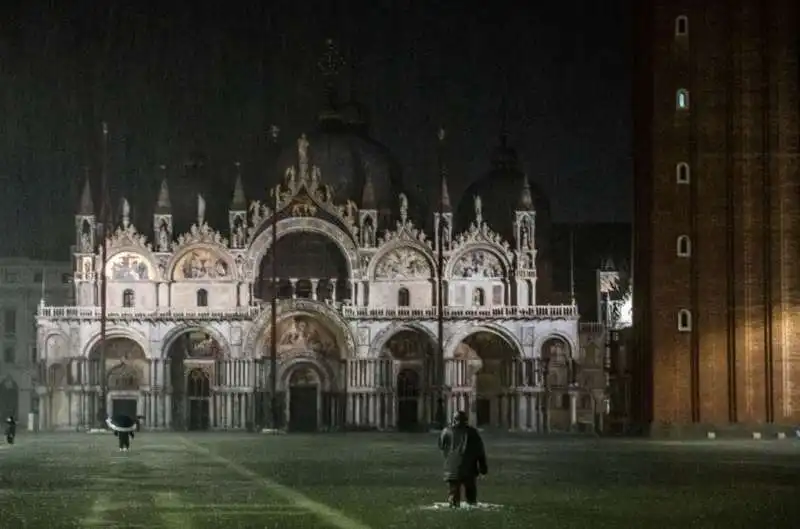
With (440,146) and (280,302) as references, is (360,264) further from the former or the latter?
(440,146)

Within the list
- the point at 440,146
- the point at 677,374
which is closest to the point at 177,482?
the point at 677,374

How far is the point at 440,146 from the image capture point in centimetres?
7850

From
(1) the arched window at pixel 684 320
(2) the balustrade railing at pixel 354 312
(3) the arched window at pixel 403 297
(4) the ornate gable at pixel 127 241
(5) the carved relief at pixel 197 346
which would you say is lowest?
(5) the carved relief at pixel 197 346

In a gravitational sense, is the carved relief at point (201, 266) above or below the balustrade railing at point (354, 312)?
above

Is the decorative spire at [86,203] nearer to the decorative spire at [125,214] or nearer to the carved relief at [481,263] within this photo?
the decorative spire at [125,214]

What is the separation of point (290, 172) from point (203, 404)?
13343 millimetres

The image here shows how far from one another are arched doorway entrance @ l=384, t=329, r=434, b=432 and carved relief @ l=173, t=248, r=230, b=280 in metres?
9.69

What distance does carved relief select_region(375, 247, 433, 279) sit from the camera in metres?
92.9

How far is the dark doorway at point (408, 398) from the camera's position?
92.4 metres

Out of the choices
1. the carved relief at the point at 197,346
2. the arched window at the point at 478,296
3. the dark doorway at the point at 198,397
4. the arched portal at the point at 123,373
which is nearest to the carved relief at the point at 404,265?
the arched window at the point at 478,296

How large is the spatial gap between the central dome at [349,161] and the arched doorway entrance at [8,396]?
71.2 feet

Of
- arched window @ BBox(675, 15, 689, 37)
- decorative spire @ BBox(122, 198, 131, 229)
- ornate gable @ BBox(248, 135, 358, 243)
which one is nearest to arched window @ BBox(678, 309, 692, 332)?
arched window @ BBox(675, 15, 689, 37)

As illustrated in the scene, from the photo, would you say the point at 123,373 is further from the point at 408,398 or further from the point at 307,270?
the point at 408,398

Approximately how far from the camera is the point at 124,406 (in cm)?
9325
